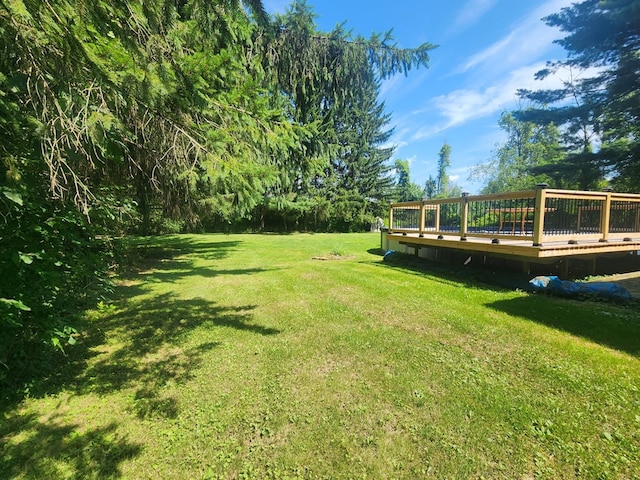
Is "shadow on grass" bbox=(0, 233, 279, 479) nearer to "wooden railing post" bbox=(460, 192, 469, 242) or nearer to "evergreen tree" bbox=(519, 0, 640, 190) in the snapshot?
"wooden railing post" bbox=(460, 192, 469, 242)

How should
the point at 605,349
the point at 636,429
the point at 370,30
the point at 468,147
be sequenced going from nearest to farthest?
1. the point at 636,429
2. the point at 605,349
3. the point at 370,30
4. the point at 468,147

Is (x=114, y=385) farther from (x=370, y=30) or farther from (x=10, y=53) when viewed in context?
(x=370, y=30)

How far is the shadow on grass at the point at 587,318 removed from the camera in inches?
131

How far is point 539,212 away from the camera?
197 inches

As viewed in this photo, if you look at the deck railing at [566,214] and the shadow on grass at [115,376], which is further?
the deck railing at [566,214]

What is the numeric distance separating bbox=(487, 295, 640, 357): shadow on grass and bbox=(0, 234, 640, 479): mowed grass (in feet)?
0.10

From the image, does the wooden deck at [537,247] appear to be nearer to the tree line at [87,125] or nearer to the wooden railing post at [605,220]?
the wooden railing post at [605,220]

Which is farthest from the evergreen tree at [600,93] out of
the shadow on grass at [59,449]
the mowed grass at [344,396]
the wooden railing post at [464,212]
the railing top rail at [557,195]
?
the shadow on grass at [59,449]

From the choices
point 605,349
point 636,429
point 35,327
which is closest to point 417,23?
point 605,349

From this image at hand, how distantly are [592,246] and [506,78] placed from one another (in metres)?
19.1

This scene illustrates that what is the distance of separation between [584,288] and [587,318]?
1533 mm

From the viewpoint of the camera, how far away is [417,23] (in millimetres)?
10539

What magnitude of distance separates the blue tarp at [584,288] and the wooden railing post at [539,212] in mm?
952

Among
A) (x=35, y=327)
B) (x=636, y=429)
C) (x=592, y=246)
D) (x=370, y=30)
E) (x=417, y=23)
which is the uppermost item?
(x=417, y=23)
